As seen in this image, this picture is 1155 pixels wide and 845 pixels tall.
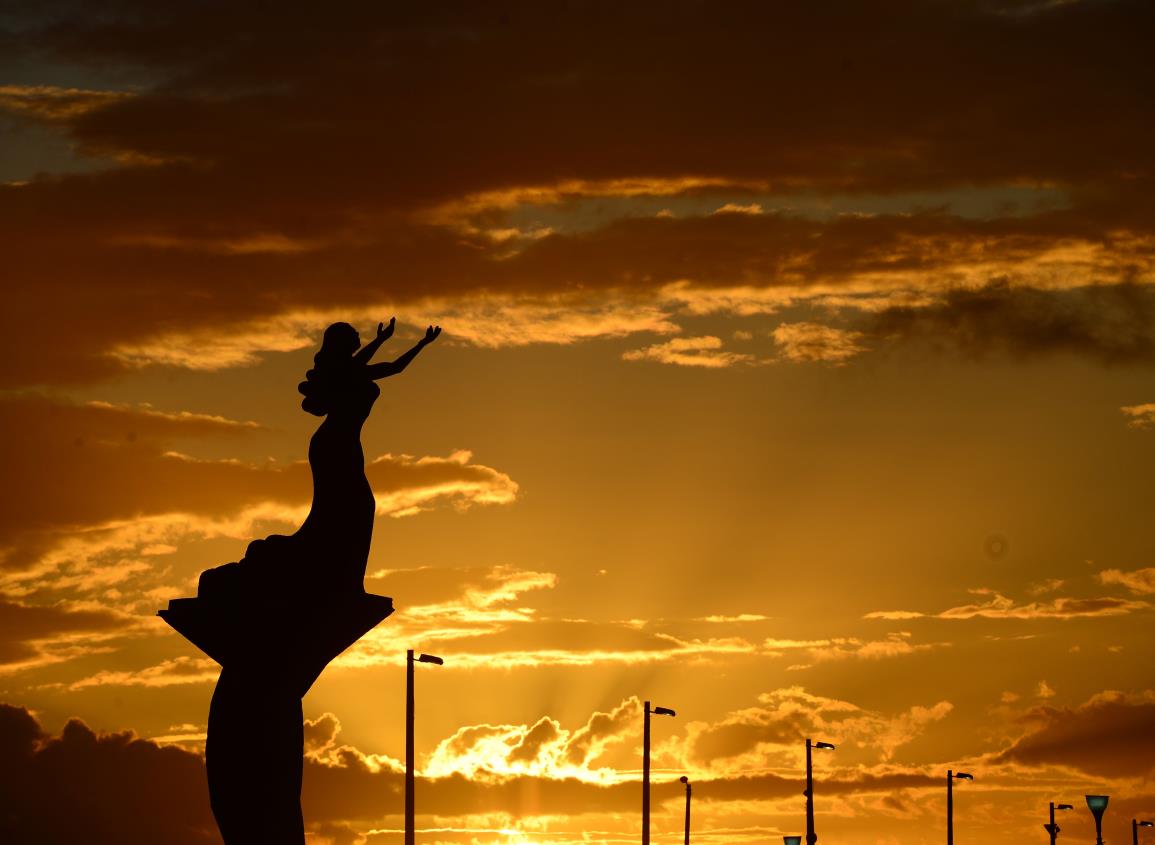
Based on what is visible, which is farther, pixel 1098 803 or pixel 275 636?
pixel 1098 803

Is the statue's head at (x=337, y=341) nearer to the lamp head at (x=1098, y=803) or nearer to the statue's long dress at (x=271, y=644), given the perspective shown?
the statue's long dress at (x=271, y=644)

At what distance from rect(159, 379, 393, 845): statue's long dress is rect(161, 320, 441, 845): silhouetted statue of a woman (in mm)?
15

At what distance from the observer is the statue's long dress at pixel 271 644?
3797cm

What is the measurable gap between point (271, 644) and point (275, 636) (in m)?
0.14

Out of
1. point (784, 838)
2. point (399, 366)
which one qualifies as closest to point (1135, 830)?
point (784, 838)

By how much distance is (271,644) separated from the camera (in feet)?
125

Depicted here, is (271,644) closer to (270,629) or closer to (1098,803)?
(270,629)

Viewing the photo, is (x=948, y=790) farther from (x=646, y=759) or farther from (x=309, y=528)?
(x=309, y=528)

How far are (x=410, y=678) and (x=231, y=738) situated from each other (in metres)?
23.8

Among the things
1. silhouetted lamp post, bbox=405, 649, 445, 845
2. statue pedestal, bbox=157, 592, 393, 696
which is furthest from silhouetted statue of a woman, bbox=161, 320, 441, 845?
silhouetted lamp post, bbox=405, 649, 445, 845

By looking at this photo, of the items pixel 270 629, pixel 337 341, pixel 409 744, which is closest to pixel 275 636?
pixel 270 629

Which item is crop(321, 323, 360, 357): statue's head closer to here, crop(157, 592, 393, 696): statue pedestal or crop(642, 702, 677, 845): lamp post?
crop(157, 592, 393, 696): statue pedestal

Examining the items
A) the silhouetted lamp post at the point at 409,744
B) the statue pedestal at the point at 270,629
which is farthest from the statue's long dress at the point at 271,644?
the silhouetted lamp post at the point at 409,744

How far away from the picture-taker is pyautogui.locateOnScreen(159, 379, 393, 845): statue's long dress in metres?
38.0
